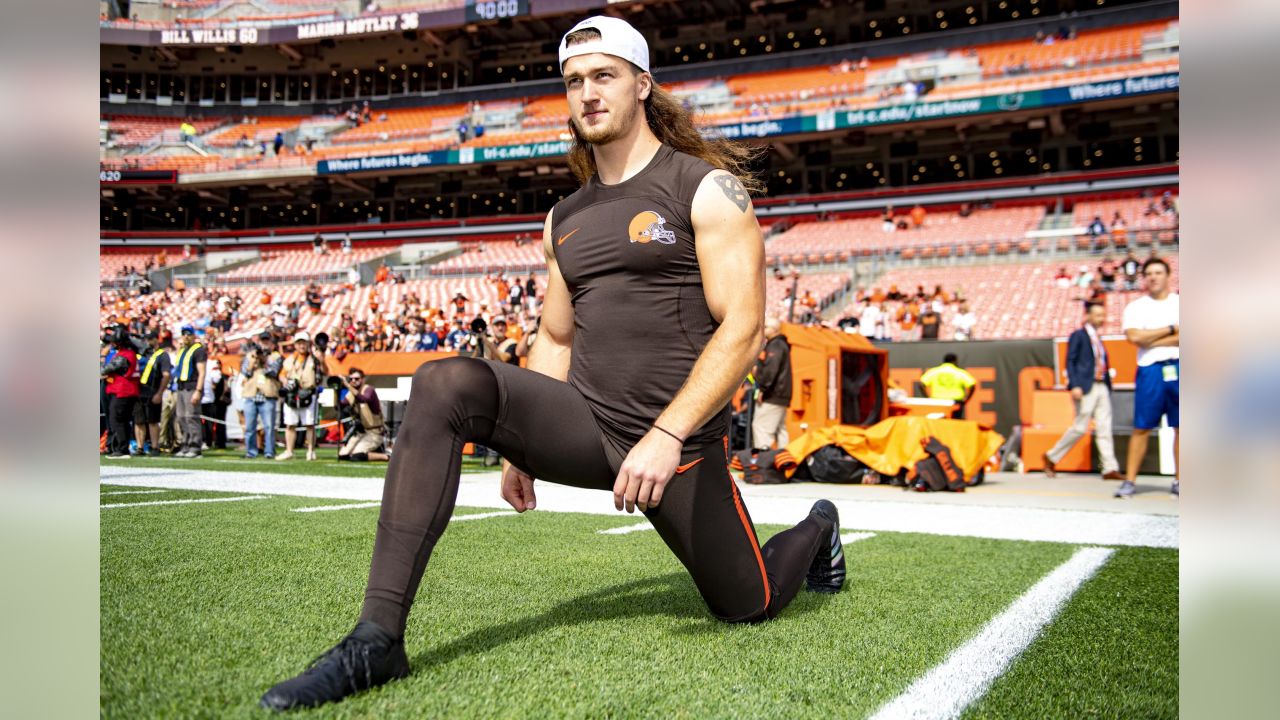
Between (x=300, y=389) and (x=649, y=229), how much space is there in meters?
11.1

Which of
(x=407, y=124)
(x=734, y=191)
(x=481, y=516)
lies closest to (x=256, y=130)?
(x=407, y=124)

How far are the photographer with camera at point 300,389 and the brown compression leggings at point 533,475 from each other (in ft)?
35.4

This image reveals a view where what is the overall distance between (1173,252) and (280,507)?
2434cm

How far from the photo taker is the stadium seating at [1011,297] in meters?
20.9

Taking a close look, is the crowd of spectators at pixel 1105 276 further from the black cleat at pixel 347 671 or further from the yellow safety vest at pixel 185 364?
the black cleat at pixel 347 671

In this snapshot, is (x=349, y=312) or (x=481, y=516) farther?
(x=349, y=312)

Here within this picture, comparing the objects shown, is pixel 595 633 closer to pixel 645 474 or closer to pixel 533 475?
pixel 533 475

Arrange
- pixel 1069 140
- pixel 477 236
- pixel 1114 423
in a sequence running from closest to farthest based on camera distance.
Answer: pixel 1114 423, pixel 1069 140, pixel 477 236

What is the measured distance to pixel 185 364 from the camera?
12953 mm

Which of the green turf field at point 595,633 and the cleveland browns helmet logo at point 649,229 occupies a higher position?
the cleveland browns helmet logo at point 649,229

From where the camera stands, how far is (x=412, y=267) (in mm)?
36188

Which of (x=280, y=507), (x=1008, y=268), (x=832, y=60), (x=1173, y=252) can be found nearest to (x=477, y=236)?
(x=832, y=60)

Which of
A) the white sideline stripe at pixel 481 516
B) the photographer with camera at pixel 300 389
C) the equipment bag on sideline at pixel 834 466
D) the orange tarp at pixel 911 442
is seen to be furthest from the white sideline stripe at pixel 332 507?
the photographer with camera at pixel 300 389
